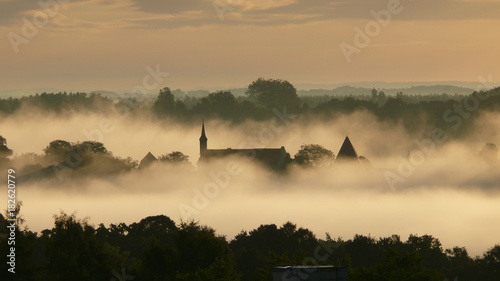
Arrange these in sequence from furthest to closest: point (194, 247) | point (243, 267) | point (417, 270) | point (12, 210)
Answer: point (243, 267), point (194, 247), point (12, 210), point (417, 270)

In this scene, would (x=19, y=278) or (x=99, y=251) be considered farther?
(x=99, y=251)

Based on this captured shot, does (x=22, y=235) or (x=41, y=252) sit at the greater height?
(x=41, y=252)

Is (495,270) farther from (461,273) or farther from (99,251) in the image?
(99,251)

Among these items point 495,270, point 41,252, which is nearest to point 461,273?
point 495,270

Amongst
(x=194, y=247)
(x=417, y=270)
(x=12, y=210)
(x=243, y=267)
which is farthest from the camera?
(x=243, y=267)

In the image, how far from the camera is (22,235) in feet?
423

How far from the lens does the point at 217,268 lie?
125250 mm

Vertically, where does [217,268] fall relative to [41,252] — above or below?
below

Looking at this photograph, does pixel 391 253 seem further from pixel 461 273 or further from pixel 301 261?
pixel 461 273

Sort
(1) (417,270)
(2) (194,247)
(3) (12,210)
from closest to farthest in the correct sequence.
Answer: (1) (417,270) < (3) (12,210) < (2) (194,247)

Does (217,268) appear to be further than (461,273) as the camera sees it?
No

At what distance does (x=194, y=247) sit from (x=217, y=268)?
55.6 feet

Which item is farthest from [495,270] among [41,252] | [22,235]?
[22,235]

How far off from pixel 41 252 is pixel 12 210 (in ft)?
211
